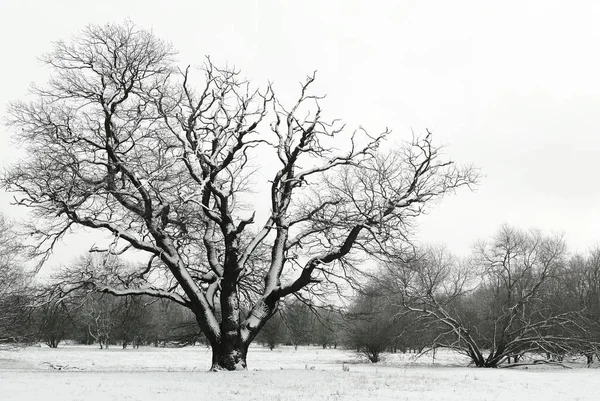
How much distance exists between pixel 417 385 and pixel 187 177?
11747mm

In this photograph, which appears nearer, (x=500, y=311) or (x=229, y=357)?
(x=229, y=357)

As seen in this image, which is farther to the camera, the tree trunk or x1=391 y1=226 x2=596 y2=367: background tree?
x1=391 y1=226 x2=596 y2=367: background tree

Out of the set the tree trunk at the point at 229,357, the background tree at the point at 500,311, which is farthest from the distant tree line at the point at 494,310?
the tree trunk at the point at 229,357

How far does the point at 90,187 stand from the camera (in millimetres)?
17656

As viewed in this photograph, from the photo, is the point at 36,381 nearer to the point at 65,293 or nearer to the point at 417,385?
the point at 65,293

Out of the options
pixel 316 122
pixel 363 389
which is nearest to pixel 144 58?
pixel 316 122

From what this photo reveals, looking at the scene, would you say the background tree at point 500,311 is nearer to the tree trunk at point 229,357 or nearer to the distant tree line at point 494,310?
the distant tree line at point 494,310

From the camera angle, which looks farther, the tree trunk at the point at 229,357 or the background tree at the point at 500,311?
the background tree at the point at 500,311

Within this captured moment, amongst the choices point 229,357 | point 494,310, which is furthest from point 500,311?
point 229,357

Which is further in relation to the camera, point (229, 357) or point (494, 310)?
point (494, 310)

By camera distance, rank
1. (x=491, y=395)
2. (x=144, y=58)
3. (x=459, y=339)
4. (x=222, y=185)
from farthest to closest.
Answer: (x=459, y=339) → (x=222, y=185) → (x=144, y=58) → (x=491, y=395)

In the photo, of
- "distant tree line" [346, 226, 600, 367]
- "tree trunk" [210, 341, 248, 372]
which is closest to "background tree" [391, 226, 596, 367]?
"distant tree line" [346, 226, 600, 367]

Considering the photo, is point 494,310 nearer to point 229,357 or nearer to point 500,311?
point 500,311

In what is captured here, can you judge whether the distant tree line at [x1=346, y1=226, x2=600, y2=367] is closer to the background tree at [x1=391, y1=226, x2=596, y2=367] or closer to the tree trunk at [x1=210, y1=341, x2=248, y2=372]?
the background tree at [x1=391, y1=226, x2=596, y2=367]
